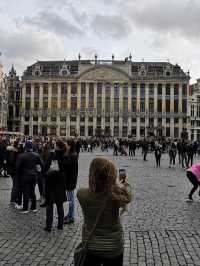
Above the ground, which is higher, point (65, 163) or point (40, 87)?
point (40, 87)

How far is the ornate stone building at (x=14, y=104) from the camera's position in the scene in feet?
322

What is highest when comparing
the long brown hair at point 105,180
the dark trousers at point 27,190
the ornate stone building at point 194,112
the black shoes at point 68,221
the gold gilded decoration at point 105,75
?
the gold gilded decoration at point 105,75

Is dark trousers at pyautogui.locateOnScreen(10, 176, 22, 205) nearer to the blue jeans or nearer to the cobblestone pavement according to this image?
the cobblestone pavement

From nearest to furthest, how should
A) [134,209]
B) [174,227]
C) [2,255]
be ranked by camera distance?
1. [2,255]
2. [174,227]
3. [134,209]

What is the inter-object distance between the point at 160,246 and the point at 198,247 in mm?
630

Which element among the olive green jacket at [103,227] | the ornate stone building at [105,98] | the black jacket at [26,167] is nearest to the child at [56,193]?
the black jacket at [26,167]

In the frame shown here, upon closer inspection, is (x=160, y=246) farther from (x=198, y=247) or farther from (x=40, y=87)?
(x=40, y=87)

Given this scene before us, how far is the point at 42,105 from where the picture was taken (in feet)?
316

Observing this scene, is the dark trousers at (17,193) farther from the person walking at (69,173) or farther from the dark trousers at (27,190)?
the person walking at (69,173)

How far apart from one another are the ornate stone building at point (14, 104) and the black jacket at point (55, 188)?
9098cm

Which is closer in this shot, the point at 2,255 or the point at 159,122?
the point at 2,255

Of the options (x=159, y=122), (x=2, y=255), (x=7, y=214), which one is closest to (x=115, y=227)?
(x=2, y=255)

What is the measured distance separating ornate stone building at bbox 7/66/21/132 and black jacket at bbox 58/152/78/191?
9039 cm

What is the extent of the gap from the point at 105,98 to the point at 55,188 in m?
87.3
